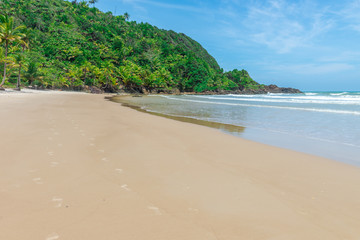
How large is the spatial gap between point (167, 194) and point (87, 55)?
3047 inches

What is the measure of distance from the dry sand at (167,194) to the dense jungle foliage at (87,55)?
36.0m

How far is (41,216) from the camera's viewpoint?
6.93 feet

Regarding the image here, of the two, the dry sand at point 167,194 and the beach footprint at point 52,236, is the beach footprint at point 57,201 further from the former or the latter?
the beach footprint at point 52,236

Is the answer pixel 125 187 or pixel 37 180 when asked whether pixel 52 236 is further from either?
pixel 37 180

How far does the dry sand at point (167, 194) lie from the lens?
204 centimetres

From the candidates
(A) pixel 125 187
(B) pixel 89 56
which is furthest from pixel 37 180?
(B) pixel 89 56

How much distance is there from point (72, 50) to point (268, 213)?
76503mm

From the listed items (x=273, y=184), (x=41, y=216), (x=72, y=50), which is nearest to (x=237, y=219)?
(x=273, y=184)

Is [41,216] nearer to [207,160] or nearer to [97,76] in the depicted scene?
[207,160]

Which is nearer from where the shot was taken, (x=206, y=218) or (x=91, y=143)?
(x=206, y=218)

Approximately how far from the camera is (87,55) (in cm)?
7044

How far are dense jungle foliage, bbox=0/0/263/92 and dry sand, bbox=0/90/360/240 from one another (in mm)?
36000

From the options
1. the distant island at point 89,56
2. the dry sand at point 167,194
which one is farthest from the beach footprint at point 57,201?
the distant island at point 89,56

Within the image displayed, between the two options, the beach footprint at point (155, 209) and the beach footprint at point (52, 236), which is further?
the beach footprint at point (155, 209)
